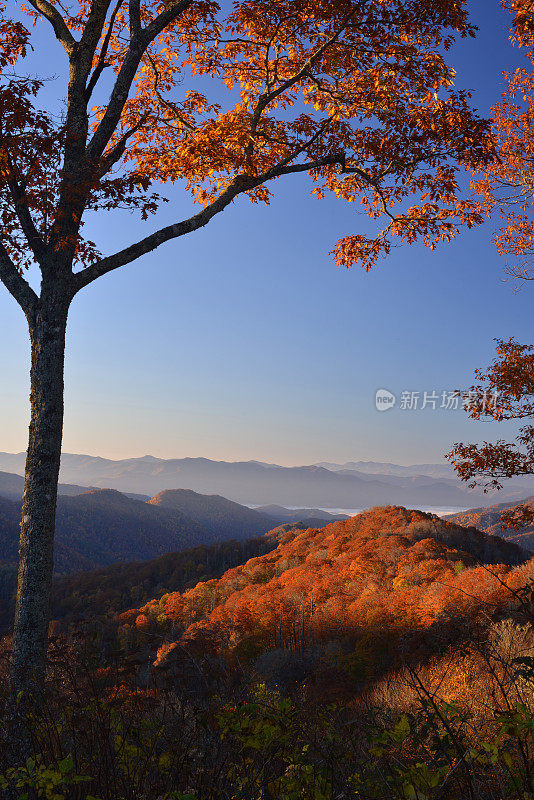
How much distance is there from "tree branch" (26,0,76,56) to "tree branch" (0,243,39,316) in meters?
3.78

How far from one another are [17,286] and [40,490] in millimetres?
2938

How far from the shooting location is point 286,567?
29141mm

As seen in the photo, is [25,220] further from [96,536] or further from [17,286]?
[96,536]

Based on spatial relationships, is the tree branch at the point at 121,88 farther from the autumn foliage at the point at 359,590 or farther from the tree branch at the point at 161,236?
the autumn foliage at the point at 359,590

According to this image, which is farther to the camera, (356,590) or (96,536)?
(96,536)

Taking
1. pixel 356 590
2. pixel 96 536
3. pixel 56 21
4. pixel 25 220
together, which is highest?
pixel 56 21

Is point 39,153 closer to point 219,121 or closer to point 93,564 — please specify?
point 219,121

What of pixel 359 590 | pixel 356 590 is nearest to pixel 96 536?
pixel 356 590

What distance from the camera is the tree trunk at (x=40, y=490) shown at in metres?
5.96

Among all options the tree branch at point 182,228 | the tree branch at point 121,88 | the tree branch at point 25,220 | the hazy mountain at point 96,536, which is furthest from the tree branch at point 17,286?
the hazy mountain at point 96,536

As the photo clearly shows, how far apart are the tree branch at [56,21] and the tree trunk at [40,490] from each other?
4.45m

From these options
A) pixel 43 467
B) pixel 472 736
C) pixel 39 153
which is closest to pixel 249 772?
pixel 472 736

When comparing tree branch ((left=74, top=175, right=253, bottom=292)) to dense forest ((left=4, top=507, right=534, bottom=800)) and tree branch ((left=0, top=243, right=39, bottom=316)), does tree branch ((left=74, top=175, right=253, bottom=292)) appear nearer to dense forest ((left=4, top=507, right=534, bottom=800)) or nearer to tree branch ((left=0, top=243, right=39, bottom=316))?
tree branch ((left=0, top=243, right=39, bottom=316))

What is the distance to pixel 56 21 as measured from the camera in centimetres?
782
